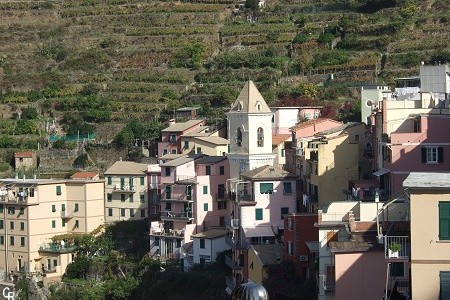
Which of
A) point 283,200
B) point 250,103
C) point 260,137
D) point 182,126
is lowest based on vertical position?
point 283,200

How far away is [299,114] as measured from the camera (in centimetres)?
7088

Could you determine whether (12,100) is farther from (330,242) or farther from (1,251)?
(330,242)

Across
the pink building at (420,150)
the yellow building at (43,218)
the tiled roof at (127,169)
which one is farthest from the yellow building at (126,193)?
the pink building at (420,150)

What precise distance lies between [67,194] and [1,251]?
429 centimetres

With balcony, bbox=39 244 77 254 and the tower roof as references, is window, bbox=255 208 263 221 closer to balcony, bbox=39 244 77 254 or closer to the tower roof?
the tower roof

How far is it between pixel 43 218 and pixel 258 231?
1666 centimetres

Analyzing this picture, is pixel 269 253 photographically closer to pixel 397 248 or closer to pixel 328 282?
pixel 328 282

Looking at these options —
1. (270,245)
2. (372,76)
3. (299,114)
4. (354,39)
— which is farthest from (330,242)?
(354,39)

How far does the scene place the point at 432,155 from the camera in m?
47.3

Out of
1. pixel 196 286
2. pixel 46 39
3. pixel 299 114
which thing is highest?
pixel 46 39

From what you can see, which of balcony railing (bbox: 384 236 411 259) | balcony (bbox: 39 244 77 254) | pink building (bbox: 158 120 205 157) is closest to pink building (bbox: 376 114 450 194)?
balcony railing (bbox: 384 236 411 259)

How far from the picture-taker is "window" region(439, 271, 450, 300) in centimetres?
3244

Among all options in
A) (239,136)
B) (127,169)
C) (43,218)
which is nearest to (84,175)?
(127,169)

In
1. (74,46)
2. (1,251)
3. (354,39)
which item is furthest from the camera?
(74,46)
